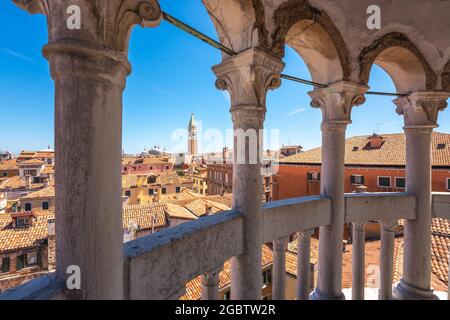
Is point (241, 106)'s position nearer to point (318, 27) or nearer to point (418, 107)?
point (318, 27)

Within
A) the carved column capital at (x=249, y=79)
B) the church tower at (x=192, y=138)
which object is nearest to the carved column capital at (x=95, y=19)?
the carved column capital at (x=249, y=79)

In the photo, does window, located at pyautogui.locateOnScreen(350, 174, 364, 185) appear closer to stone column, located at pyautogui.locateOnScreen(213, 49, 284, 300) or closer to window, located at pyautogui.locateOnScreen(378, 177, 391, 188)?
window, located at pyautogui.locateOnScreen(378, 177, 391, 188)

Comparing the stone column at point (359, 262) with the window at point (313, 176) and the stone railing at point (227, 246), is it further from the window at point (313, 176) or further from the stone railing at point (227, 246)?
the window at point (313, 176)

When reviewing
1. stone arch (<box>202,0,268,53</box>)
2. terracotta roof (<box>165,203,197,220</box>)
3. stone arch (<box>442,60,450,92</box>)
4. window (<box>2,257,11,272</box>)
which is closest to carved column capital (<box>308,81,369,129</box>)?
stone arch (<box>202,0,268,53</box>)

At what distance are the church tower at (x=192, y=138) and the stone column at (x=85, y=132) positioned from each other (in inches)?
4209

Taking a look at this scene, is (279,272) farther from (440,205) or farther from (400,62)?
(400,62)

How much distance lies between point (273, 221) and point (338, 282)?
5.91 feet

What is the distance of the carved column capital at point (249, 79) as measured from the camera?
278cm

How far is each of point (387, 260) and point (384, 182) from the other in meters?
19.7

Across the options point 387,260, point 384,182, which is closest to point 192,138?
point 384,182

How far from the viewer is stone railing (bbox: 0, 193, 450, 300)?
1.91m

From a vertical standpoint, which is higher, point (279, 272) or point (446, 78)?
point (446, 78)

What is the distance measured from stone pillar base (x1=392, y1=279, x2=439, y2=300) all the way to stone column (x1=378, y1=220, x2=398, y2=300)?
1.51 feet

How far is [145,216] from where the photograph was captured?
1852 cm
